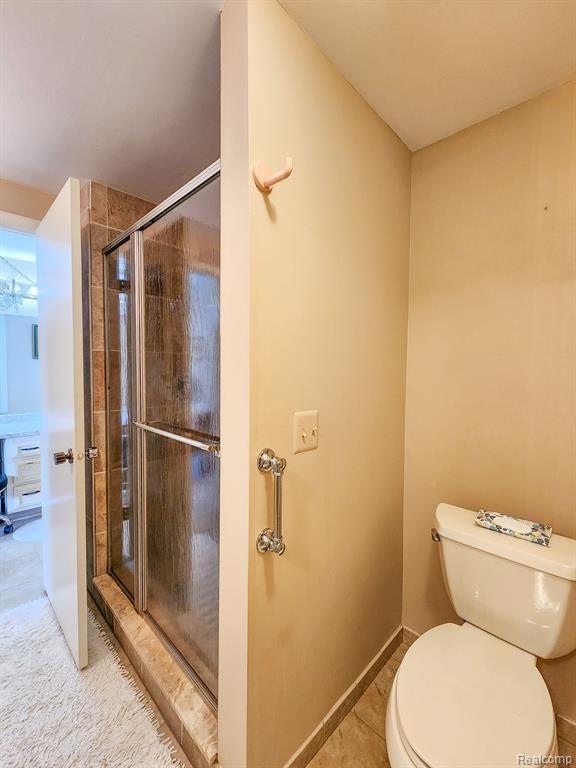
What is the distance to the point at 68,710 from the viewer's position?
1236mm

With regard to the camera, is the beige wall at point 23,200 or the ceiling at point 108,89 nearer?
the ceiling at point 108,89

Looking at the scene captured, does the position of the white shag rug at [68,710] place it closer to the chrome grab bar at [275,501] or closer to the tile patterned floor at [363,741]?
the tile patterned floor at [363,741]

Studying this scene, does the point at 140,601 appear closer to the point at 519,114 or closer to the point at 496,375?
the point at 496,375

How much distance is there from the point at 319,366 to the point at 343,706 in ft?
4.18

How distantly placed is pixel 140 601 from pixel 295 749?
0.89 meters

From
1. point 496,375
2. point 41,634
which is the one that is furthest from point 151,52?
point 41,634

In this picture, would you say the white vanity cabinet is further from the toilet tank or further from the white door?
the toilet tank

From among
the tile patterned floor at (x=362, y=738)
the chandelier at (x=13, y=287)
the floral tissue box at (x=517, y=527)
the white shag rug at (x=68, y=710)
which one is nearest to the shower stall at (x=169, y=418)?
the white shag rug at (x=68, y=710)

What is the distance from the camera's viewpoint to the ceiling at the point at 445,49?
2.94 feet

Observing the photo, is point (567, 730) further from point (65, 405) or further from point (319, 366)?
point (65, 405)

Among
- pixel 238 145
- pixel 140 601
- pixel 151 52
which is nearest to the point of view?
pixel 238 145

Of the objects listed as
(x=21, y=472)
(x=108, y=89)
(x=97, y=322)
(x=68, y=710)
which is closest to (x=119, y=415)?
(x=97, y=322)

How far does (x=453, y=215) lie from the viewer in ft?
4.58

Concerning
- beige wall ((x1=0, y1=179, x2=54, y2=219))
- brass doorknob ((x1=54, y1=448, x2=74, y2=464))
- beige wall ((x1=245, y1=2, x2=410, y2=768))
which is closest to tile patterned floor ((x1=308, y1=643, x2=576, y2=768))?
beige wall ((x1=245, y1=2, x2=410, y2=768))
